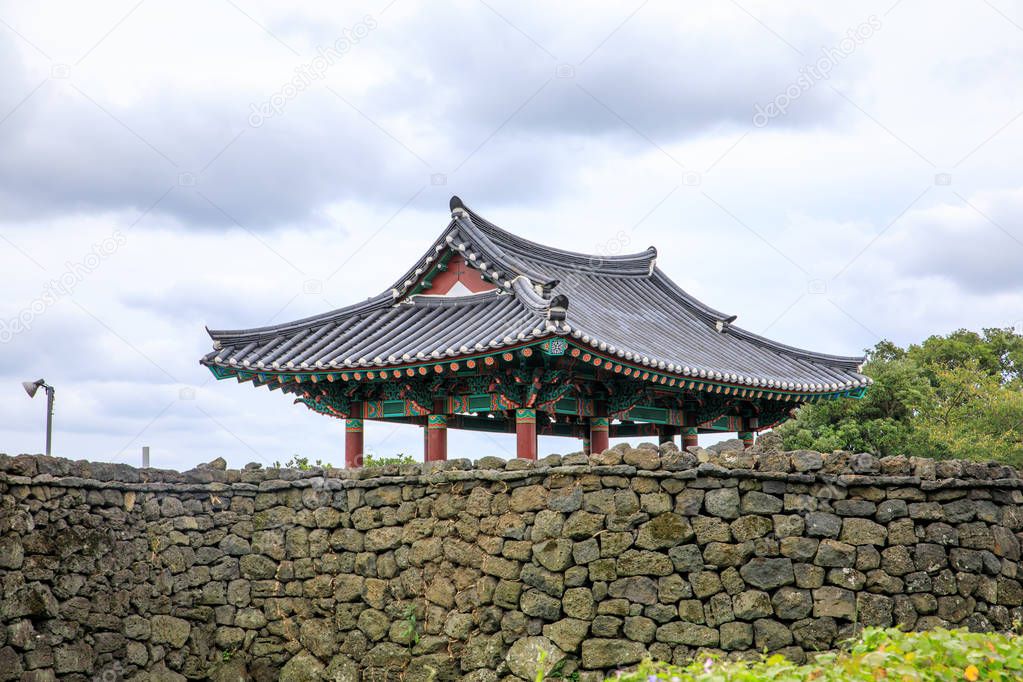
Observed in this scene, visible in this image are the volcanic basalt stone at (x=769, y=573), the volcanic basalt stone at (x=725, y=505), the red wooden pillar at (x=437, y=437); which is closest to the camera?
the volcanic basalt stone at (x=769, y=573)

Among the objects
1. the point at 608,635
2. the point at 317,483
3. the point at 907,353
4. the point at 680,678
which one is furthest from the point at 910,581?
the point at 907,353

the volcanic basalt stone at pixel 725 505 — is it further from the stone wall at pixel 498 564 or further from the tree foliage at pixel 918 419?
the tree foliage at pixel 918 419

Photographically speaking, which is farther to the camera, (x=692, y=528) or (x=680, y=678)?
(x=692, y=528)

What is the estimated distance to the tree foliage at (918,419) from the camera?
23828 mm

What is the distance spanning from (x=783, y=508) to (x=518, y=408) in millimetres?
4152

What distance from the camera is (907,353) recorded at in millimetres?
30500

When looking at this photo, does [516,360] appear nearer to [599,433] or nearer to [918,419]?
[599,433]

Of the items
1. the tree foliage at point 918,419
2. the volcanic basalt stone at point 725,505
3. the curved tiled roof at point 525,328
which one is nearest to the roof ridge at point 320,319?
the curved tiled roof at point 525,328

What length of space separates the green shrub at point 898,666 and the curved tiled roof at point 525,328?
612 cm

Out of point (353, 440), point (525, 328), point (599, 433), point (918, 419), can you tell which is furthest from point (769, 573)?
point (918, 419)

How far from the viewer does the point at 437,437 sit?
13.9 m

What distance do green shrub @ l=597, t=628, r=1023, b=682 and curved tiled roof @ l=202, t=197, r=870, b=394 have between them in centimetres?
612

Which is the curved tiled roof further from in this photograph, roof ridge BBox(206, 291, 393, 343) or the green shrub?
the green shrub

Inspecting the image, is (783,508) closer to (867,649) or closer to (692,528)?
(692,528)
